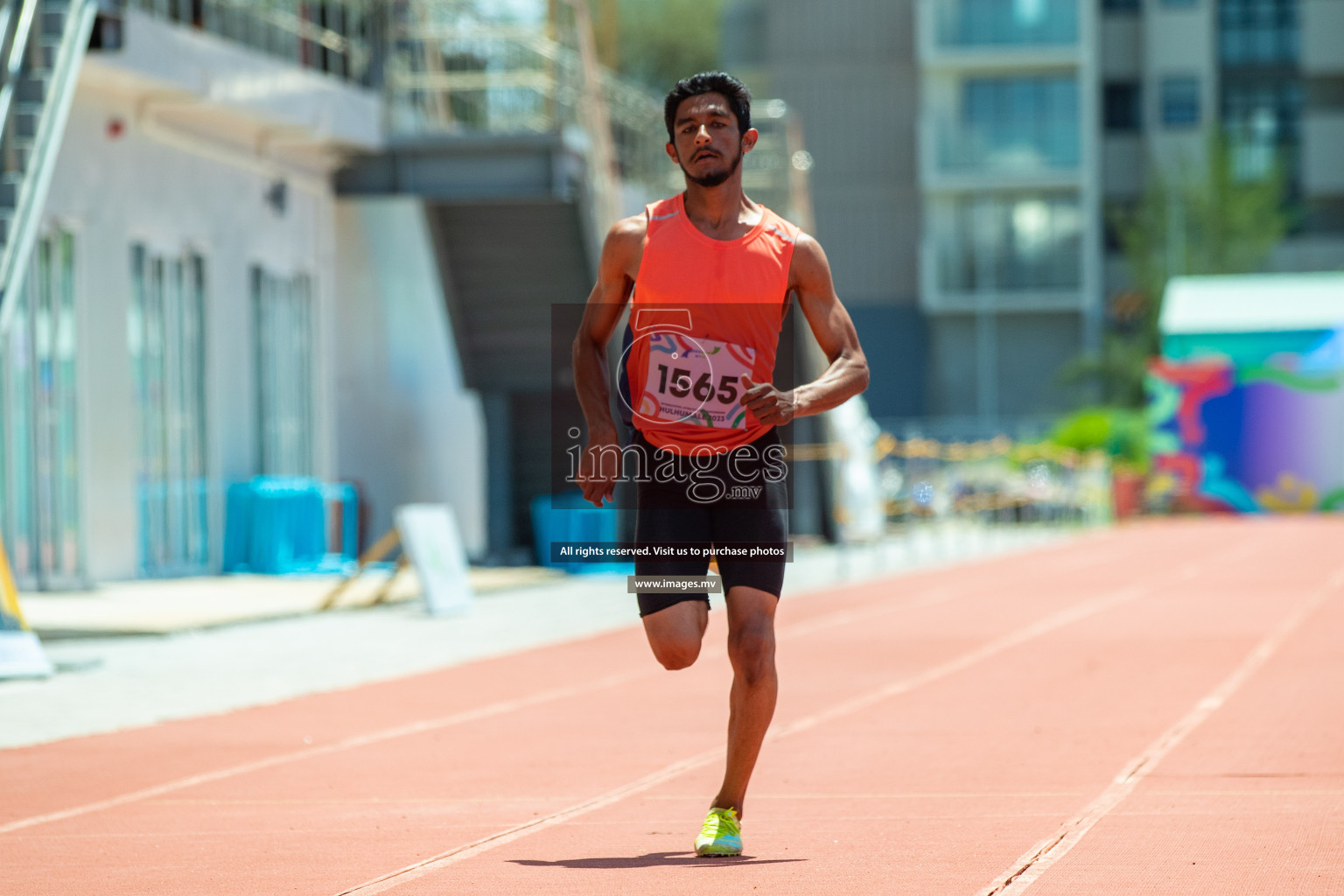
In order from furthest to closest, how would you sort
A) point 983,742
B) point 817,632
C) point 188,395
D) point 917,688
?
point 188,395 < point 817,632 < point 917,688 < point 983,742

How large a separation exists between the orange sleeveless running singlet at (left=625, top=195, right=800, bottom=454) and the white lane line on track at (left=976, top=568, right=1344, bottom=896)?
146 cm

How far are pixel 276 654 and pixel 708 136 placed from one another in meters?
9.26

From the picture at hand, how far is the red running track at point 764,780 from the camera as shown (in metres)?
6.32

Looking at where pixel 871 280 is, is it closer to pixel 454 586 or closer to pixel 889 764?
pixel 454 586

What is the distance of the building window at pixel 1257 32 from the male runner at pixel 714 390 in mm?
58941

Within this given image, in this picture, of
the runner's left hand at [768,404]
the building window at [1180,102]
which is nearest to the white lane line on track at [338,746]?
the runner's left hand at [768,404]

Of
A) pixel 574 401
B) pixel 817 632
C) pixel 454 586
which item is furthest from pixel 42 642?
pixel 574 401

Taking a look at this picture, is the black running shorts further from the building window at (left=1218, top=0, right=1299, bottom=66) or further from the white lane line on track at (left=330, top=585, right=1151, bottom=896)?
the building window at (left=1218, top=0, right=1299, bottom=66)

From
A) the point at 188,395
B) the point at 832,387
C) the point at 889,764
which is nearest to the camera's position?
the point at 832,387

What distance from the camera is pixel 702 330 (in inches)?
249

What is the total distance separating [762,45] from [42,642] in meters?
49.0

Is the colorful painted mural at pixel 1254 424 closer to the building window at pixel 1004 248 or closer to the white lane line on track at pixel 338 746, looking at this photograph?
the building window at pixel 1004 248

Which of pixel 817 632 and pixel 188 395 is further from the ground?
pixel 188 395

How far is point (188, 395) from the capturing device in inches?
891
